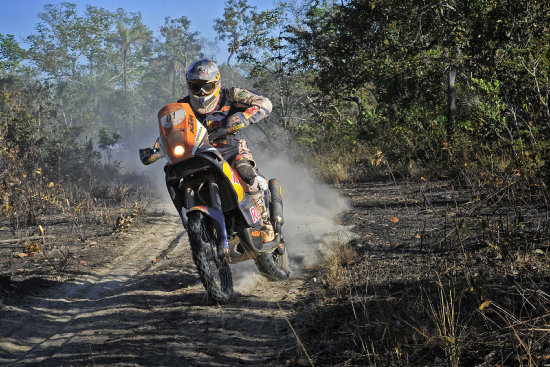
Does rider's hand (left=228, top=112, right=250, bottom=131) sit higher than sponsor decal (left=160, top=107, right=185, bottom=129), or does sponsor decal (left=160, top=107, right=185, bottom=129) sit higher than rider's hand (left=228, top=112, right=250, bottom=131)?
sponsor decal (left=160, top=107, right=185, bottom=129)

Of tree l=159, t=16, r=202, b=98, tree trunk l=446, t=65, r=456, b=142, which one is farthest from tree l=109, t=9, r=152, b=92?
tree trunk l=446, t=65, r=456, b=142

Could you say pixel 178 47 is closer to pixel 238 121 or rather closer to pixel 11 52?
pixel 11 52

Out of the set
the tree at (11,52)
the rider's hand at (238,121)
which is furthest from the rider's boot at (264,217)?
the tree at (11,52)

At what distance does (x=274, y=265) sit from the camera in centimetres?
584

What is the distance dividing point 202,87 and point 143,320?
2.34 metres

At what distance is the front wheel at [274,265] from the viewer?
5.73 m

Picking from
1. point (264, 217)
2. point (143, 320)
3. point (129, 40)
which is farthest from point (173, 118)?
point (129, 40)

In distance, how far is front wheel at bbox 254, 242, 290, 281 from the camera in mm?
5727

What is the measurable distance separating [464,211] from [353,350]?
494cm

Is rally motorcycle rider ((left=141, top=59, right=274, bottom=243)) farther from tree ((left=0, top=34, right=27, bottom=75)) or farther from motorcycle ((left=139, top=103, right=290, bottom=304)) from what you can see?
tree ((left=0, top=34, right=27, bottom=75))

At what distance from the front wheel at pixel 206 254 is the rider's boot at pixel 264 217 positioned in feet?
2.01

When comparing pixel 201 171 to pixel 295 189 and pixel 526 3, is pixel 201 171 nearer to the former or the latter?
pixel 526 3

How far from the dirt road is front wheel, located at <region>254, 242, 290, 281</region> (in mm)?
128

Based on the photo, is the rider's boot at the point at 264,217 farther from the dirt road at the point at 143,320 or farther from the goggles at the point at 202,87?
the goggles at the point at 202,87
